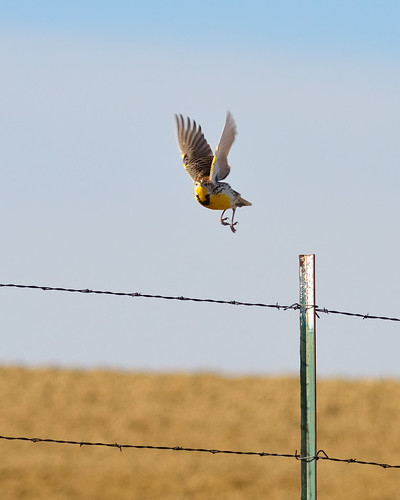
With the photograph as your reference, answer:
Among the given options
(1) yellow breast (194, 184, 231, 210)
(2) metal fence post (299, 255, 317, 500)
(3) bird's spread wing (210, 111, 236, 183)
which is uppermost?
(3) bird's spread wing (210, 111, 236, 183)

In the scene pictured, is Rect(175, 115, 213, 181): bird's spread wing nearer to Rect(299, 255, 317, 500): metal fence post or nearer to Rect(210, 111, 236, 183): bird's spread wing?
Rect(210, 111, 236, 183): bird's spread wing

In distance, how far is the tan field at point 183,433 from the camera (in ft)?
64.2

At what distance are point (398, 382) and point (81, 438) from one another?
31.8 ft

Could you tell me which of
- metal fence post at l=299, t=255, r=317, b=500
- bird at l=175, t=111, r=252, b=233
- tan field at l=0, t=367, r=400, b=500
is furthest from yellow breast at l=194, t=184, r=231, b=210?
tan field at l=0, t=367, r=400, b=500

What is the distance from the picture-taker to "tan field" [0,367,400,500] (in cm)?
1958

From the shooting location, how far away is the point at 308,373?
6707mm

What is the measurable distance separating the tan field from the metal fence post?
12.5 m

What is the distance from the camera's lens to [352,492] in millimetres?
19156

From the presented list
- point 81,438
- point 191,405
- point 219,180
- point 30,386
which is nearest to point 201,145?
point 219,180

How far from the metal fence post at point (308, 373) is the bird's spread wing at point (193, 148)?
3.47 meters

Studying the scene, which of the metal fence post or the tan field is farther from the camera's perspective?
the tan field

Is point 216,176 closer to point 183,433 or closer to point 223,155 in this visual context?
point 223,155

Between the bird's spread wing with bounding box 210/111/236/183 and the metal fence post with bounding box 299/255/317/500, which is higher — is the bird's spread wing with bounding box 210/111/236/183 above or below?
above

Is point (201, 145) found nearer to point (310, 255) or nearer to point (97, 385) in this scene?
point (310, 255)
